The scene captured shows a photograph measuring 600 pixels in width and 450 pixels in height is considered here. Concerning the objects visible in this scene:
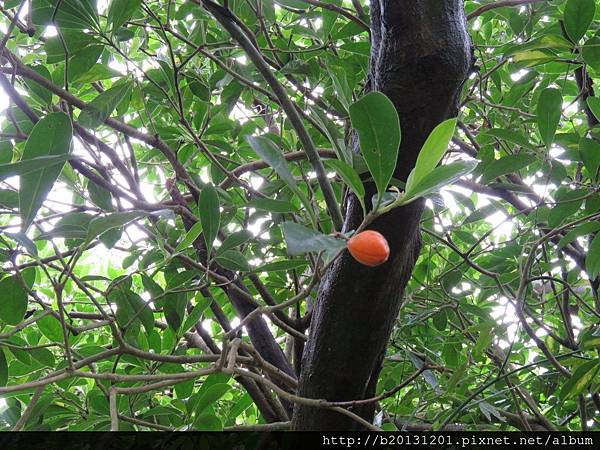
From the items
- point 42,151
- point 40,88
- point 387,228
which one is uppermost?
point 40,88

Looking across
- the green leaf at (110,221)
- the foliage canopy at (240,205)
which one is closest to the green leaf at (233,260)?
the foliage canopy at (240,205)

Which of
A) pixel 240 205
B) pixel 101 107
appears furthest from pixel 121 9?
pixel 240 205

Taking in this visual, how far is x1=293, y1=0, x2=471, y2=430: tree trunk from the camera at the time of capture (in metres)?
0.61

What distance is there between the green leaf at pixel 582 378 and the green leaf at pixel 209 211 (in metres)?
0.60

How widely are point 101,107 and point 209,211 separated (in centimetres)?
36

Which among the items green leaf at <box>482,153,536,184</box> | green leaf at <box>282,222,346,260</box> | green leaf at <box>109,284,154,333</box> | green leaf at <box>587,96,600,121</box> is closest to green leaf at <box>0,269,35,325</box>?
green leaf at <box>109,284,154,333</box>

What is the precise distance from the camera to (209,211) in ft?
2.21

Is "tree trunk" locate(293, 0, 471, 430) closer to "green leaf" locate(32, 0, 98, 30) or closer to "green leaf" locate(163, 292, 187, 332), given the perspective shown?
"green leaf" locate(163, 292, 187, 332)

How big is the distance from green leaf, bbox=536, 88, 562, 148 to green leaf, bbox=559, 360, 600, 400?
350mm

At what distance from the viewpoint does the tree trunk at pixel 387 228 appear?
0.61m

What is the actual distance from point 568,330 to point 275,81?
0.96m

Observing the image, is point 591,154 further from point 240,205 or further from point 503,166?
point 240,205

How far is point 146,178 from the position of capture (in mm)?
1686

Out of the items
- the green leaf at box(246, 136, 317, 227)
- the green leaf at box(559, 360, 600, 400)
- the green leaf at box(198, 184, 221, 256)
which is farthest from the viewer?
the green leaf at box(559, 360, 600, 400)
